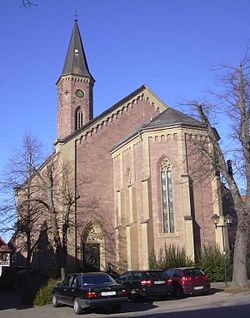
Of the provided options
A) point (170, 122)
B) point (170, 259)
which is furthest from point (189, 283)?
point (170, 122)

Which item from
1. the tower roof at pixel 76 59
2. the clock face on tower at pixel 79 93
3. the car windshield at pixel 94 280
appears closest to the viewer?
the car windshield at pixel 94 280

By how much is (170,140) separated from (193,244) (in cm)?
766

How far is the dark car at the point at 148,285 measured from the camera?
61.3 ft

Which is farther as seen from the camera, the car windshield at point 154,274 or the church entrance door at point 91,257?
the church entrance door at point 91,257

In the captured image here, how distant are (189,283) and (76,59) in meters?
33.7

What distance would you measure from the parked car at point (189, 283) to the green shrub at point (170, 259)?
613 cm

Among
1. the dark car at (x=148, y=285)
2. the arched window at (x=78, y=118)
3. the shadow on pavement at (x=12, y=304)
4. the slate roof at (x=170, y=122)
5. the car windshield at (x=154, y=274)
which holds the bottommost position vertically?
the shadow on pavement at (x=12, y=304)

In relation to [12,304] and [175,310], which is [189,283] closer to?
[175,310]

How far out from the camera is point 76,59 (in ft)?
156

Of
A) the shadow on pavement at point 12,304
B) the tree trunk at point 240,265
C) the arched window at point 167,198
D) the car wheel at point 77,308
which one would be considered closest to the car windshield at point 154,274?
the tree trunk at point 240,265

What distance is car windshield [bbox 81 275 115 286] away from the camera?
15664mm

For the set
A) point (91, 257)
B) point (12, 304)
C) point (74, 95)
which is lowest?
point (12, 304)

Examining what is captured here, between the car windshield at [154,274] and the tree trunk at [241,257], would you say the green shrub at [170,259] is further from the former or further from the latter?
the car windshield at [154,274]

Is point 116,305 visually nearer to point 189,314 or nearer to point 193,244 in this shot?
point 189,314
